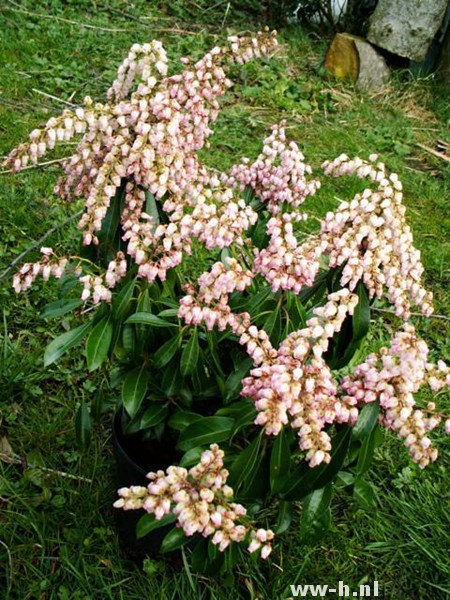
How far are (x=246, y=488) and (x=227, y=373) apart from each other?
0.40 metres

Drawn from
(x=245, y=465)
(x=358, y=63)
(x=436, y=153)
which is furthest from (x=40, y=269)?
(x=358, y=63)

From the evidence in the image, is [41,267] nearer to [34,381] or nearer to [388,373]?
[388,373]

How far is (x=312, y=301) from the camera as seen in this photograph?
1.86 meters

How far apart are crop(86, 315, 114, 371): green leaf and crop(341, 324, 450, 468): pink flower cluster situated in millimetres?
572

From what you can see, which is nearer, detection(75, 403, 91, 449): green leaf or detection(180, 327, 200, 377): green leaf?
detection(180, 327, 200, 377): green leaf

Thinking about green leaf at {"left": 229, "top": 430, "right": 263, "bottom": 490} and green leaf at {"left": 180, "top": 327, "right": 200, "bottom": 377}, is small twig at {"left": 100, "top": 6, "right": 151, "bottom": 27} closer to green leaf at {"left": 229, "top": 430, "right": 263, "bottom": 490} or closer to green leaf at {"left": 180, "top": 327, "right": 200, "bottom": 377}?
green leaf at {"left": 180, "top": 327, "right": 200, "bottom": 377}

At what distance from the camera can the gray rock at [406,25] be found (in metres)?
5.24

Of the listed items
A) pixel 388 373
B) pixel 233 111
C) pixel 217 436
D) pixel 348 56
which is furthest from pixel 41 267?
pixel 348 56

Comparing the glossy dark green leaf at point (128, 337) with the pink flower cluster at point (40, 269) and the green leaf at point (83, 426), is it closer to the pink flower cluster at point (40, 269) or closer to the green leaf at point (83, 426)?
the pink flower cluster at point (40, 269)

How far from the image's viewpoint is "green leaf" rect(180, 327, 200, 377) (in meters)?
1.67

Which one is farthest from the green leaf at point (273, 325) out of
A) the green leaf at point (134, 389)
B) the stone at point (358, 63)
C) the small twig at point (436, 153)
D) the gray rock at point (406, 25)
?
the gray rock at point (406, 25)

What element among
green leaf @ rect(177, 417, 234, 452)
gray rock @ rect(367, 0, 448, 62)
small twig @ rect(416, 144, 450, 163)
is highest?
gray rock @ rect(367, 0, 448, 62)

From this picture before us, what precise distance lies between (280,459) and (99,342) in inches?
19.8

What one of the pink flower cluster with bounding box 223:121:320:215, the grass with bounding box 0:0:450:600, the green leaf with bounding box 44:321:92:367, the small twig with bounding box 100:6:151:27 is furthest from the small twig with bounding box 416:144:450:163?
the green leaf with bounding box 44:321:92:367
